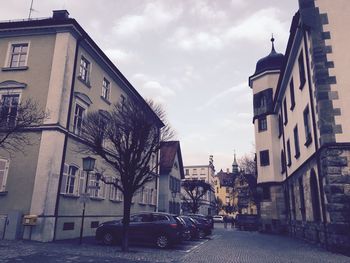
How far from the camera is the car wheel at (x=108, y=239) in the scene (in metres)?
15.6

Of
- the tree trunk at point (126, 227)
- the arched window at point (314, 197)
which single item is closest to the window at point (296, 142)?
the arched window at point (314, 197)

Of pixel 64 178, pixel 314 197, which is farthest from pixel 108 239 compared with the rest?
pixel 314 197

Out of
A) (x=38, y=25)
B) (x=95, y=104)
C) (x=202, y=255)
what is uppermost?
(x=38, y=25)

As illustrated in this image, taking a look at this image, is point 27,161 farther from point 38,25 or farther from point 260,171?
point 260,171

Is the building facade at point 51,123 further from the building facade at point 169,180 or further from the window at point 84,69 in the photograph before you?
the building facade at point 169,180

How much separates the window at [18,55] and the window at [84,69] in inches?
131

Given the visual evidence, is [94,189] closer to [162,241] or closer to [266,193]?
[162,241]

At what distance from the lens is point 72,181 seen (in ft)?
63.0

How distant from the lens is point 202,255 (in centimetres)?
1312

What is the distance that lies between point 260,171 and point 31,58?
77.1ft

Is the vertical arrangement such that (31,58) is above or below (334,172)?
above

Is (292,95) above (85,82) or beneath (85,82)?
beneath

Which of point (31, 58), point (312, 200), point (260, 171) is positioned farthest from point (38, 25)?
point (260, 171)

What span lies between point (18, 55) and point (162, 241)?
14.3 metres
